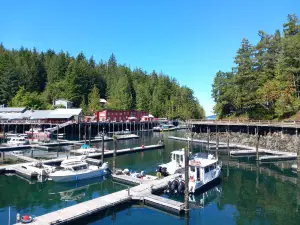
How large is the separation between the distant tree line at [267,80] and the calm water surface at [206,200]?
23235 mm

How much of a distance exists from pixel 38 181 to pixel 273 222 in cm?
2289

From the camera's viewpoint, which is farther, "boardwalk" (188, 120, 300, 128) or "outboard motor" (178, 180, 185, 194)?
"boardwalk" (188, 120, 300, 128)

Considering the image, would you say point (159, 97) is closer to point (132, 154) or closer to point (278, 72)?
point (278, 72)

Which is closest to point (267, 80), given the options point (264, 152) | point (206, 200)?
point (264, 152)

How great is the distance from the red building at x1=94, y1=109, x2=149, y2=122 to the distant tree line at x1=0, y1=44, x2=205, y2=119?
32.7ft

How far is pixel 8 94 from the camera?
92.1 metres

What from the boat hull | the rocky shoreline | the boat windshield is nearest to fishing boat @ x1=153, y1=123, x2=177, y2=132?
the rocky shoreline

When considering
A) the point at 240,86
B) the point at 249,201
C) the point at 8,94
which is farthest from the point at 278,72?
the point at 8,94

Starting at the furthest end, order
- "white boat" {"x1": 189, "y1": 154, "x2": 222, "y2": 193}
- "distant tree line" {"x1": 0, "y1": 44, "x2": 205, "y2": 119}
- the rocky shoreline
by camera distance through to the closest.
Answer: "distant tree line" {"x1": 0, "y1": 44, "x2": 205, "y2": 119}
the rocky shoreline
"white boat" {"x1": 189, "y1": 154, "x2": 222, "y2": 193}

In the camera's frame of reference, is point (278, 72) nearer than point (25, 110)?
Yes

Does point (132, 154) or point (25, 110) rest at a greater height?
point (25, 110)

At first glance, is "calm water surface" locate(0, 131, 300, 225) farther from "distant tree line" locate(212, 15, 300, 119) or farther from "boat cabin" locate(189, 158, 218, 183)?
"distant tree line" locate(212, 15, 300, 119)

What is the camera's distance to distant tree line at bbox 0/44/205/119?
9256 centimetres

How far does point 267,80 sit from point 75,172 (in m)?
47.8
